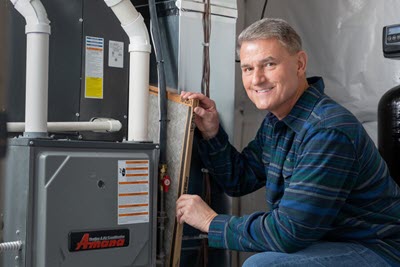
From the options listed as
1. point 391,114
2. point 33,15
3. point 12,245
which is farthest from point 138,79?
point 391,114

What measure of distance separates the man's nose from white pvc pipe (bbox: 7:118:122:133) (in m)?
0.55

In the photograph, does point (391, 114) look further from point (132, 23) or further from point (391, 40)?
point (132, 23)

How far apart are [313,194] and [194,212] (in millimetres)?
428

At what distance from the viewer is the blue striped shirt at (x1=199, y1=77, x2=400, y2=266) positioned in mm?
1517

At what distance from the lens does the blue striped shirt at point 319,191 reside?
152cm

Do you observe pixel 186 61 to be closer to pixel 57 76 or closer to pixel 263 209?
pixel 57 76

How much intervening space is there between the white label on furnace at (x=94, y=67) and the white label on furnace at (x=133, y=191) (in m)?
0.42

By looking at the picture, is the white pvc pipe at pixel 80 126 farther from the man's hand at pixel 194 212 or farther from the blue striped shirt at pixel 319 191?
the blue striped shirt at pixel 319 191

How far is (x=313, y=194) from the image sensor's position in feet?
4.95

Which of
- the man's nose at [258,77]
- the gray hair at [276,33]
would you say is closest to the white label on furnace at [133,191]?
the man's nose at [258,77]

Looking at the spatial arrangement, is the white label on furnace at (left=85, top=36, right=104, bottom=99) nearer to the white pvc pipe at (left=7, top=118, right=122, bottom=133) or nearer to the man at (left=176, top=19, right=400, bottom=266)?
the white pvc pipe at (left=7, top=118, right=122, bottom=133)

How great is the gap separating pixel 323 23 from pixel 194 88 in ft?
2.91

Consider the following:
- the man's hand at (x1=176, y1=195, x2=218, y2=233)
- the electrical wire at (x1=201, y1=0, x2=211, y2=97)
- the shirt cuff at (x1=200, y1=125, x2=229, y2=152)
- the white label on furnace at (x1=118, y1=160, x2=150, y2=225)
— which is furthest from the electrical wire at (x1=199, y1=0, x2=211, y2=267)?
the white label on furnace at (x1=118, y1=160, x2=150, y2=225)

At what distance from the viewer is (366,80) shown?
7.72 ft
